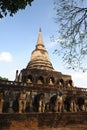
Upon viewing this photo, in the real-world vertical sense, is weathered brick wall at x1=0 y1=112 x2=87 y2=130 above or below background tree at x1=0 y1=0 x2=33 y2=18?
below

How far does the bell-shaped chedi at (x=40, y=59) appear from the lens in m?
32.6

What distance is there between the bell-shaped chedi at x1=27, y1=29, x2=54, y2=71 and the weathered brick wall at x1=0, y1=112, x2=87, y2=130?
37.7ft

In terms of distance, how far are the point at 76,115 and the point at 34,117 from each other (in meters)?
4.98

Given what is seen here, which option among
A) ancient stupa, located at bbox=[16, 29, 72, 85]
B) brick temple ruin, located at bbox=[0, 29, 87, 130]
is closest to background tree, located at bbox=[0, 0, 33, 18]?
brick temple ruin, located at bbox=[0, 29, 87, 130]

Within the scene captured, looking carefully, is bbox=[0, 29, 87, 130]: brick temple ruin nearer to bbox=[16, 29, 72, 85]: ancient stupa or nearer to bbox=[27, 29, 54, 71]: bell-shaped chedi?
bbox=[16, 29, 72, 85]: ancient stupa

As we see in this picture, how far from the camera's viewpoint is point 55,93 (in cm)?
2427

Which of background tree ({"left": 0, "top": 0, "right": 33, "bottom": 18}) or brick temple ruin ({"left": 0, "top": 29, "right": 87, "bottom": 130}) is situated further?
brick temple ruin ({"left": 0, "top": 29, "right": 87, "bottom": 130})

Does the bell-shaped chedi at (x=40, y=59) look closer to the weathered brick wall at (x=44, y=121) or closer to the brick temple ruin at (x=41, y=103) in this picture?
the brick temple ruin at (x=41, y=103)

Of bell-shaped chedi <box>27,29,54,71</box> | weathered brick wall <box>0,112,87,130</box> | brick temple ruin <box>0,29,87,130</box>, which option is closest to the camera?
weathered brick wall <box>0,112,87,130</box>

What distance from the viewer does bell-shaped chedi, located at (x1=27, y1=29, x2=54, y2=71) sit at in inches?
1283

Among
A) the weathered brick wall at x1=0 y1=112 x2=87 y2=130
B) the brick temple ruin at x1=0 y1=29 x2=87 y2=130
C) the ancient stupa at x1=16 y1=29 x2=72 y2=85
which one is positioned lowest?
the weathered brick wall at x1=0 y1=112 x2=87 y2=130

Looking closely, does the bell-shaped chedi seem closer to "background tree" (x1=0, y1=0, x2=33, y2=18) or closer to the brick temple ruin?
the brick temple ruin

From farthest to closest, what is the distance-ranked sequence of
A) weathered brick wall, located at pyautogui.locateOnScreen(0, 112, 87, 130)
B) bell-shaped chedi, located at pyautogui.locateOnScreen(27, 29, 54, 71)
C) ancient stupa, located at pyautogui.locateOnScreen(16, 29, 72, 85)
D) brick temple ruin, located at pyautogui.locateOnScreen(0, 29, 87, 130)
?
bell-shaped chedi, located at pyautogui.locateOnScreen(27, 29, 54, 71)
ancient stupa, located at pyautogui.locateOnScreen(16, 29, 72, 85)
brick temple ruin, located at pyautogui.locateOnScreen(0, 29, 87, 130)
weathered brick wall, located at pyautogui.locateOnScreen(0, 112, 87, 130)

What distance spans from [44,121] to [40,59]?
45.7 ft
